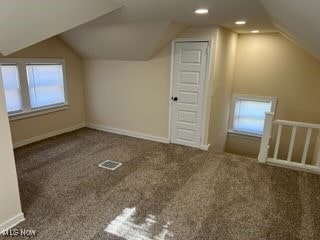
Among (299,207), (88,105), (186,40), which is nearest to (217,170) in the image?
(299,207)

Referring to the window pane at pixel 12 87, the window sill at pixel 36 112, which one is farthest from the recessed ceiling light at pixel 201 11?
the window sill at pixel 36 112

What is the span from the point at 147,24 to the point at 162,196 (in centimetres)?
260

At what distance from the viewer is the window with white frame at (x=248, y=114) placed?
5.46 meters

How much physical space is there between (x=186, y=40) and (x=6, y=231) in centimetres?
361

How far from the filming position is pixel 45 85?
457cm

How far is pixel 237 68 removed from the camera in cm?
540

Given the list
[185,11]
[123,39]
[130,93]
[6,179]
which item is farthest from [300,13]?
[130,93]

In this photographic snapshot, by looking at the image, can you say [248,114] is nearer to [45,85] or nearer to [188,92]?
[188,92]

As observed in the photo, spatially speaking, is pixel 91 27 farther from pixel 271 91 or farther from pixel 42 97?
pixel 271 91

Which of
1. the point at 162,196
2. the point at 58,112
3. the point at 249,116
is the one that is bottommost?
the point at 162,196

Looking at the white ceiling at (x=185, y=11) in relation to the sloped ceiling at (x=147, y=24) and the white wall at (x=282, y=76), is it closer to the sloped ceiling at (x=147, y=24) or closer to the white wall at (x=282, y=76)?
the sloped ceiling at (x=147, y=24)

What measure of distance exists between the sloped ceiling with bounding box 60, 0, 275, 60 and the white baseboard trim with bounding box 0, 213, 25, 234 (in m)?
2.50

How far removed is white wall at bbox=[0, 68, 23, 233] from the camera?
2.06 m

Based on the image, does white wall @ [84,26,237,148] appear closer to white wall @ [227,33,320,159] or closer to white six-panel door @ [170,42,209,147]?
white six-panel door @ [170,42,209,147]
